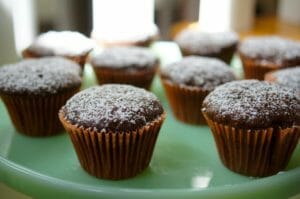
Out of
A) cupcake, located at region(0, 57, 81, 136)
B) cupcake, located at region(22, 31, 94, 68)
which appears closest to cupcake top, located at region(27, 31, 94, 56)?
cupcake, located at region(22, 31, 94, 68)

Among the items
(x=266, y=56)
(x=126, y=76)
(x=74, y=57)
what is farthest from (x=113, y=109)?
(x=266, y=56)

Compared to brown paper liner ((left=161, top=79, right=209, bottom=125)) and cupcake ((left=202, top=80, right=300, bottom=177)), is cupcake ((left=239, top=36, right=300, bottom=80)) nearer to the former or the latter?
brown paper liner ((left=161, top=79, right=209, bottom=125))

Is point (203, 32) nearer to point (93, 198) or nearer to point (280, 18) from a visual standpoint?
point (280, 18)

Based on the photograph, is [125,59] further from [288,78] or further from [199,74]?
[288,78]

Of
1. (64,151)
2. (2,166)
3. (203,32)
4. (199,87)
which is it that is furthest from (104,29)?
(2,166)

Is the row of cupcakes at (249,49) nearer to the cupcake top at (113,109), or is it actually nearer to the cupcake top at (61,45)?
the cupcake top at (61,45)
